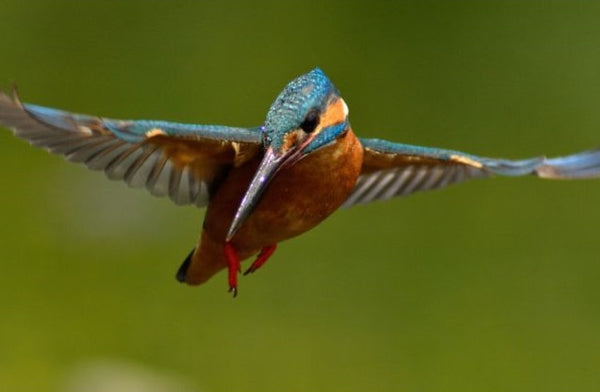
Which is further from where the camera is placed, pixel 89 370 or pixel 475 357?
pixel 475 357

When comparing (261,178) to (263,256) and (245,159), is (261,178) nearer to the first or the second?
(245,159)

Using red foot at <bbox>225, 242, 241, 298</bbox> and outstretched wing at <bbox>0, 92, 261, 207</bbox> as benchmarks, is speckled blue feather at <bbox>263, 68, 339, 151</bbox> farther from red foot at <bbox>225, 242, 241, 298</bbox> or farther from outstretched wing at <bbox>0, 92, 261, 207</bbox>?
red foot at <bbox>225, 242, 241, 298</bbox>

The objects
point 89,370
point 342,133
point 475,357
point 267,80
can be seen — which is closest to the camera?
point 342,133

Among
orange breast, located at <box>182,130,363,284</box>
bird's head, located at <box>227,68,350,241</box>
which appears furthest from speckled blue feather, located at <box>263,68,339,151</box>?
orange breast, located at <box>182,130,363,284</box>

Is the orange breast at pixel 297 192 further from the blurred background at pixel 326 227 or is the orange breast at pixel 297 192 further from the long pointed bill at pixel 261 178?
the blurred background at pixel 326 227

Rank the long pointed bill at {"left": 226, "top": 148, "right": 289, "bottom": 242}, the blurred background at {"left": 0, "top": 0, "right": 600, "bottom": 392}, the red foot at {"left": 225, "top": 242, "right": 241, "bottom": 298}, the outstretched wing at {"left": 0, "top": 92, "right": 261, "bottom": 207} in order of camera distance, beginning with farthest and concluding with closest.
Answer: the blurred background at {"left": 0, "top": 0, "right": 600, "bottom": 392}, the red foot at {"left": 225, "top": 242, "right": 241, "bottom": 298}, the outstretched wing at {"left": 0, "top": 92, "right": 261, "bottom": 207}, the long pointed bill at {"left": 226, "top": 148, "right": 289, "bottom": 242}

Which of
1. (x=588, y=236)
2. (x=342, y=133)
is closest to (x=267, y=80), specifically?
(x=588, y=236)

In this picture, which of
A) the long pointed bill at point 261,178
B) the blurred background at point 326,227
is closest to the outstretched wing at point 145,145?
the long pointed bill at point 261,178

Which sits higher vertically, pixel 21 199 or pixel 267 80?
pixel 267 80

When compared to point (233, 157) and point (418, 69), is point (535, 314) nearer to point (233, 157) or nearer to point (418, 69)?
point (418, 69)
